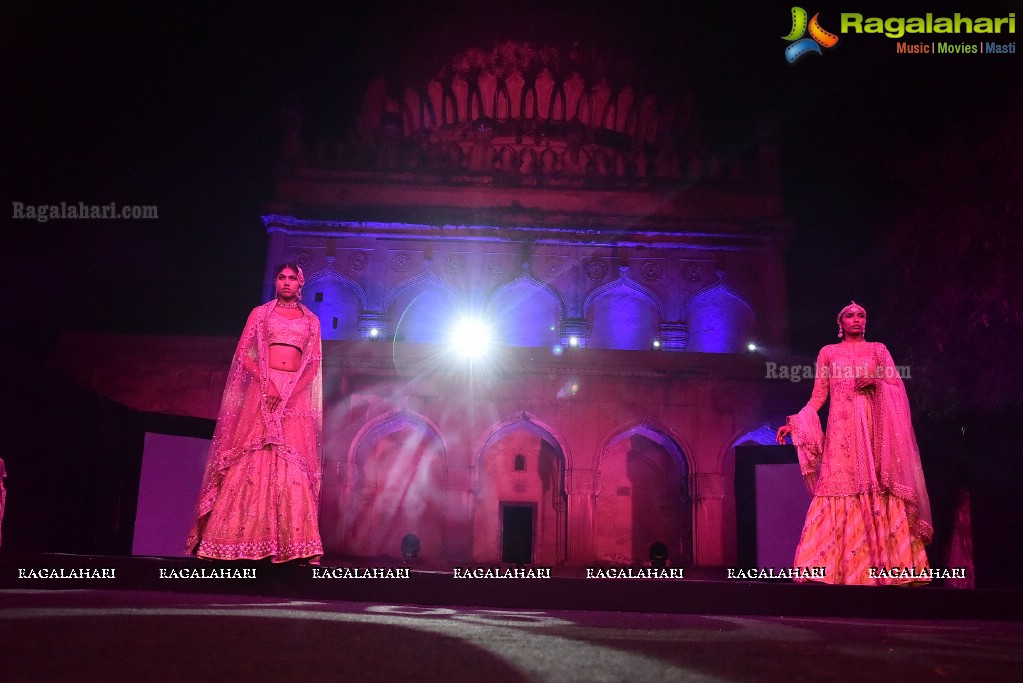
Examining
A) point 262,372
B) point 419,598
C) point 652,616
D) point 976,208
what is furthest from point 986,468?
point 262,372

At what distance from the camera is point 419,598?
480cm

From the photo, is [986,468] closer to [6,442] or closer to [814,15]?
[814,15]

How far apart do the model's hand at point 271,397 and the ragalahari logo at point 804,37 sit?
48.9ft

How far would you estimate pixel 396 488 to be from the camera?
18.9 meters

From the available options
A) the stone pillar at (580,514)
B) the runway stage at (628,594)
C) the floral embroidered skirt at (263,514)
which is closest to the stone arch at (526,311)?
the stone pillar at (580,514)

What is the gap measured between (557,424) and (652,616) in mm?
13041

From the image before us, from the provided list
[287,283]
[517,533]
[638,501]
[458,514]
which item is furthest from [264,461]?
[638,501]

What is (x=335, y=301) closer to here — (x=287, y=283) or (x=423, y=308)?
(x=423, y=308)

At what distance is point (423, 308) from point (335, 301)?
240 cm

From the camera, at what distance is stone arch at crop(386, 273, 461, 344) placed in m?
21.9

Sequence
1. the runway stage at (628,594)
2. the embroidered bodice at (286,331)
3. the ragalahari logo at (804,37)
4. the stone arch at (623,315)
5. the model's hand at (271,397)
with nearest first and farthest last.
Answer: the runway stage at (628,594), the model's hand at (271,397), the embroidered bodice at (286,331), the ragalahari logo at (804,37), the stone arch at (623,315)

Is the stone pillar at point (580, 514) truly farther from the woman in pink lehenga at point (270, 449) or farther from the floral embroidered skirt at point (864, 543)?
the woman in pink lehenga at point (270, 449)

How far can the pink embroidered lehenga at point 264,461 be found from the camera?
5.25 metres

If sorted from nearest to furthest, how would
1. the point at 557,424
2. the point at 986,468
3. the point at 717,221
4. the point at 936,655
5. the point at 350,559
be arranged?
the point at 936,655 → the point at 986,468 → the point at 350,559 → the point at 557,424 → the point at 717,221
